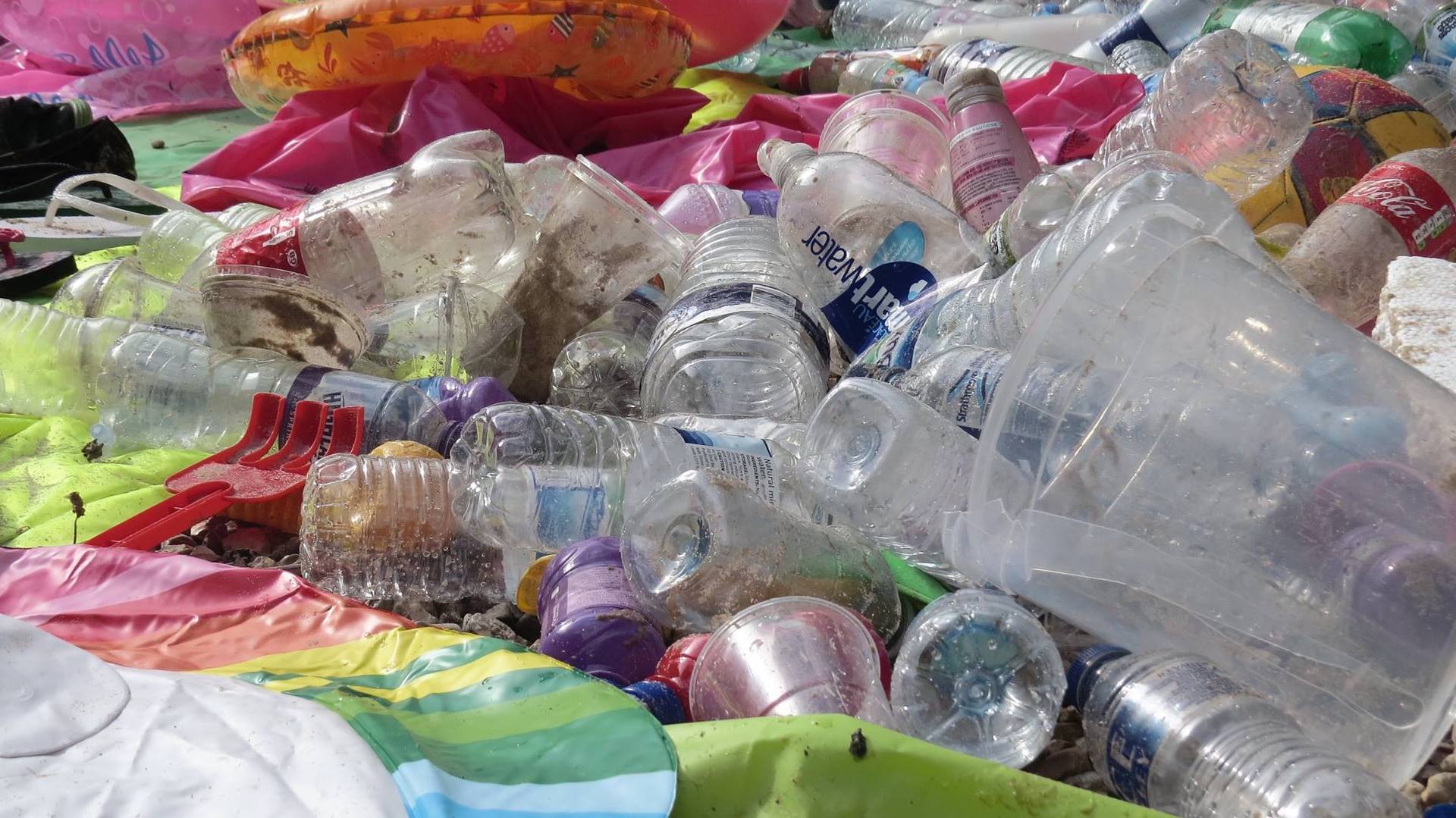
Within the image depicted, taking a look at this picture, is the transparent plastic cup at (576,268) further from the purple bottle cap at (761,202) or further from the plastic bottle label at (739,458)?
the plastic bottle label at (739,458)

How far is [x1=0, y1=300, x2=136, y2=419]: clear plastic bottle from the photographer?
2.04 meters

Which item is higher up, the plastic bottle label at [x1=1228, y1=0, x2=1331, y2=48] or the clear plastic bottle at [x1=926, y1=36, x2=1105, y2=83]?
the plastic bottle label at [x1=1228, y1=0, x2=1331, y2=48]

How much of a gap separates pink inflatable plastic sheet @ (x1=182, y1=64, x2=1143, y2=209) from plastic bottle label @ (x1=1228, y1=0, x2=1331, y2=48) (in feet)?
1.64

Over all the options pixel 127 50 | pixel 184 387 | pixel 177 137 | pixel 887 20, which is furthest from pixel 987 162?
pixel 127 50

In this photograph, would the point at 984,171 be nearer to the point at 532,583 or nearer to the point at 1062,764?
the point at 532,583

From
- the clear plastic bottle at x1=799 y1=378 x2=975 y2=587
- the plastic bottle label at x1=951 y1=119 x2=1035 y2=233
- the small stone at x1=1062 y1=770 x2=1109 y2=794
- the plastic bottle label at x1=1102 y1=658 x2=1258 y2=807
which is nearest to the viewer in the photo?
the plastic bottle label at x1=1102 y1=658 x2=1258 y2=807

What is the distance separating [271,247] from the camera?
2.04 m

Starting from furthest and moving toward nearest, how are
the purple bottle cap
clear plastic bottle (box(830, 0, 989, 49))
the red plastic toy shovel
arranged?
clear plastic bottle (box(830, 0, 989, 49)), the purple bottle cap, the red plastic toy shovel

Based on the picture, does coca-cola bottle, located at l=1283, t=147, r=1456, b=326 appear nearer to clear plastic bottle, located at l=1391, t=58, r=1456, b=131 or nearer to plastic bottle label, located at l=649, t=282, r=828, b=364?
plastic bottle label, located at l=649, t=282, r=828, b=364

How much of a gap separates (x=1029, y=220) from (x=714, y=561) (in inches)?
32.3

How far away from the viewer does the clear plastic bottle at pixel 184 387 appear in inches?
75.0

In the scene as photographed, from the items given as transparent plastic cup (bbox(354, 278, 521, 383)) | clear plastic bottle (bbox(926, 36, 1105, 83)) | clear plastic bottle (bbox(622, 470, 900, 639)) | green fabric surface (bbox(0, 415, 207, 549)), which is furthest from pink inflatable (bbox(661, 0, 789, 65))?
clear plastic bottle (bbox(622, 470, 900, 639))

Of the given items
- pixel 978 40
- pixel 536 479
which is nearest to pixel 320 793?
pixel 536 479

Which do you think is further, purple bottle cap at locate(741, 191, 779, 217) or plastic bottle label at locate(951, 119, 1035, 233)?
purple bottle cap at locate(741, 191, 779, 217)
